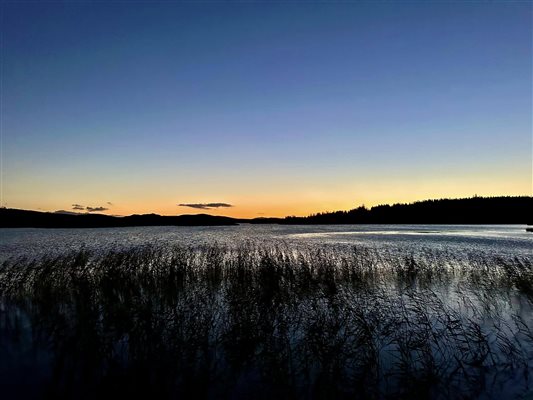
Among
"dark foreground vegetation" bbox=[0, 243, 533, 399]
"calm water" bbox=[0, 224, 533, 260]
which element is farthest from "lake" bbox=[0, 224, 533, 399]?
"calm water" bbox=[0, 224, 533, 260]

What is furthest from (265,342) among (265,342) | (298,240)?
(298,240)

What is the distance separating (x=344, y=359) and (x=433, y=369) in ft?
5.82

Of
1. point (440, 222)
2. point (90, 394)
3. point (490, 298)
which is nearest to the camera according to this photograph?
point (90, 394)

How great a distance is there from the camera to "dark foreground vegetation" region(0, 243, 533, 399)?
7184 mm

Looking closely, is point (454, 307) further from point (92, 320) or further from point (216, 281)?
point (92, 320)

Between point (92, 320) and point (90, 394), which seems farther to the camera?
point (92, 320)

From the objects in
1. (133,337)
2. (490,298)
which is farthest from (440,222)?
(133,337)

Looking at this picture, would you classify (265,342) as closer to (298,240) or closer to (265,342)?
(265,342)

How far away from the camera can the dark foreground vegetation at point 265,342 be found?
7184 mm

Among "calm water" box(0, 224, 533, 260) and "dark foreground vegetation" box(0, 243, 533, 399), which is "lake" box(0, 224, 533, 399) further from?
"calm water" box(0, 224, 533, 260)

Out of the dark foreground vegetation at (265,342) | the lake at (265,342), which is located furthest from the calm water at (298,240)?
the dark foreground vegetation at (265,342)

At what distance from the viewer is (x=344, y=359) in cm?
821

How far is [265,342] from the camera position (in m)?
9.26

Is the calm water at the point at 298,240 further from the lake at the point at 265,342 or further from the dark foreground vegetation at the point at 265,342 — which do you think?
the dark foreground vegetation at the point at 265,342
